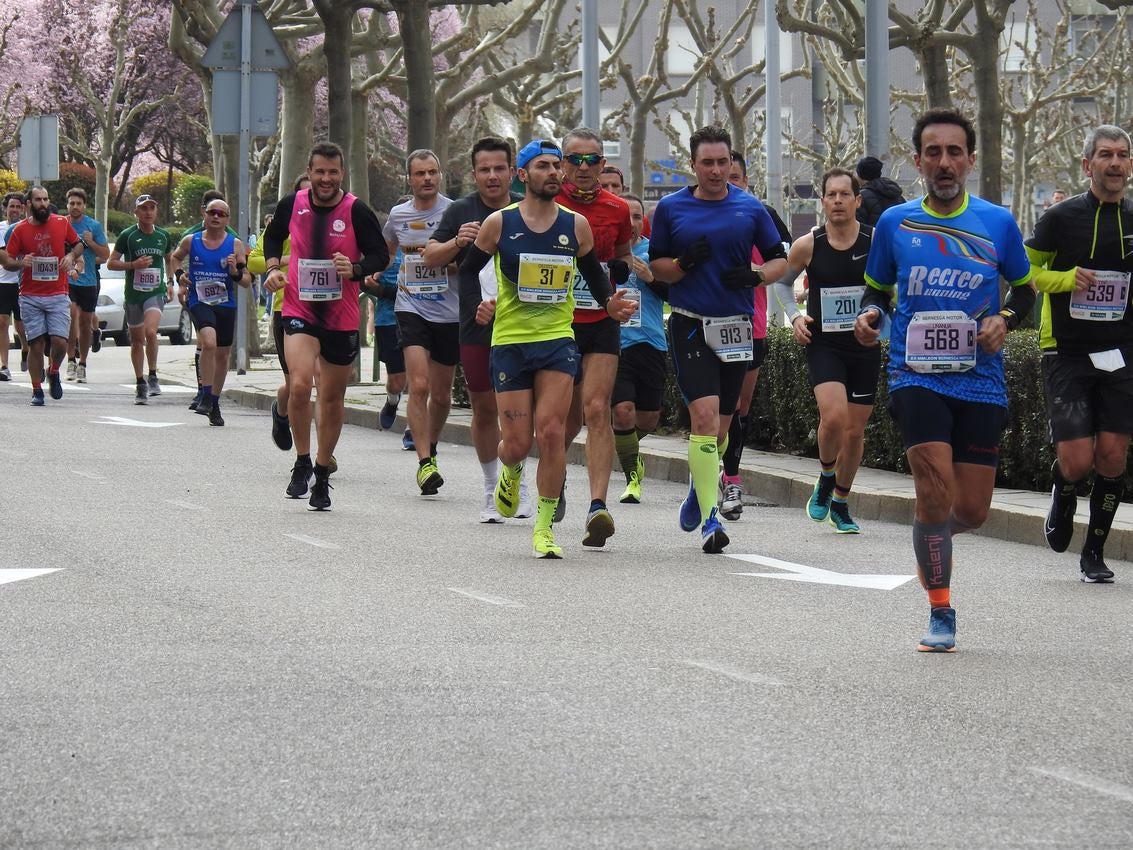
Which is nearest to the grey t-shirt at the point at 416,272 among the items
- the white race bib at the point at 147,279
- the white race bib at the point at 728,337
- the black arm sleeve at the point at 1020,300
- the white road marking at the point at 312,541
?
the white road marking at the point at 312,541

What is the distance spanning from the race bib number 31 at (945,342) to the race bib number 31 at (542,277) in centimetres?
275

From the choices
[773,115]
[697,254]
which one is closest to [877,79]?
[697,254]

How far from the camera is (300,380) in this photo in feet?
39.5

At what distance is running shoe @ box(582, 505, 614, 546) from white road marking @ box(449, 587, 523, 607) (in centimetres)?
147

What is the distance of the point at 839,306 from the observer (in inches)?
441

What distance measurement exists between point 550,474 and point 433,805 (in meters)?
5.06

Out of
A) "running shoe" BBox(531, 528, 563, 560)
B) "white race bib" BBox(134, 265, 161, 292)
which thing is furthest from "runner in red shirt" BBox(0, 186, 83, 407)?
"running shoe" BBox(531, 528, 563, 560)

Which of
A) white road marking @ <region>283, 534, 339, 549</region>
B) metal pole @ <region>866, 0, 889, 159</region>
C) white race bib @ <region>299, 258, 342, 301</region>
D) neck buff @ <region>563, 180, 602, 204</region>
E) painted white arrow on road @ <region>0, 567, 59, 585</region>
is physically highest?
metal pole @ <region>866, 0, 889, 159</region>

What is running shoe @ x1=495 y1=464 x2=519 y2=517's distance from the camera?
1058 cm

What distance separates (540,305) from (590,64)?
43.9 ft

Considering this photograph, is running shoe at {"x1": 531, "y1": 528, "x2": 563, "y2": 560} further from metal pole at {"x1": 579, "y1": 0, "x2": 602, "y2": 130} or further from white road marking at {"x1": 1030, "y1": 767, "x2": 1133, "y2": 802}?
metal pole at {"x1": 579, "y1": 0, "x2": 602, "y2": 130}

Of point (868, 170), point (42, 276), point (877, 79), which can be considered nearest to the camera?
point (868, 170)

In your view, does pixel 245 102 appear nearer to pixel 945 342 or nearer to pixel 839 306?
pixel 839 306

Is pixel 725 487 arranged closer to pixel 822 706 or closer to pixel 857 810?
pixel 822 706
